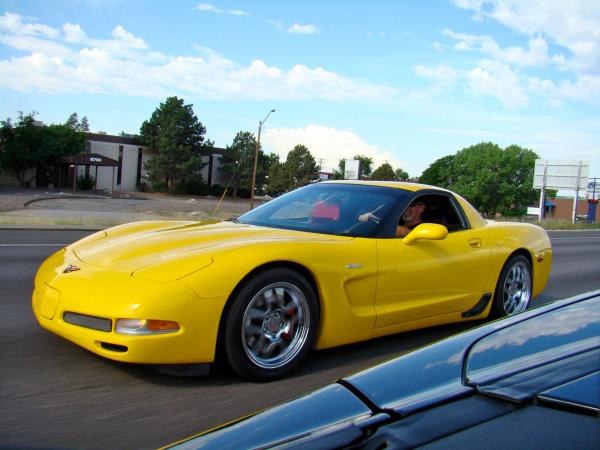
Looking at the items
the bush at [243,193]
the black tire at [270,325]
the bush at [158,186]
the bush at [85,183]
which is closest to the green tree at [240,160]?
the bush at [243,193]

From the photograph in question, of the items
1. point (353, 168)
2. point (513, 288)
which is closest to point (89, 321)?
point (513, 288)

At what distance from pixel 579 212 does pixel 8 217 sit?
423ft

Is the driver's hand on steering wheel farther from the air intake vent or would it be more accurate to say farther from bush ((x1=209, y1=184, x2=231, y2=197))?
bush ((x1=209, y1=184, x2=231, y2=197))

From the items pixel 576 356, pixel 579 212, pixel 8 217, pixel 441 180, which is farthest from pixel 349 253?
pixel 579 212

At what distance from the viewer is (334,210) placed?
15.4 ft

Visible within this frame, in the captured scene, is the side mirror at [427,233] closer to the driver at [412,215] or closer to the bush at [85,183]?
the driver at [412,215]

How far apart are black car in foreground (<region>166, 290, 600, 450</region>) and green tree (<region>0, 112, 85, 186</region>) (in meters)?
54.9

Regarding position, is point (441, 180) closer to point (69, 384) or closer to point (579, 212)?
point (579, 212)

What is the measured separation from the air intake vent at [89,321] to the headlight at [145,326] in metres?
0.07

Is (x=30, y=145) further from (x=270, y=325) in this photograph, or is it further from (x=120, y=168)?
(x=270, y=325)

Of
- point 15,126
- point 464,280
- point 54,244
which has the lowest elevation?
point 54,244

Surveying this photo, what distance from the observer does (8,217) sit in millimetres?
14594

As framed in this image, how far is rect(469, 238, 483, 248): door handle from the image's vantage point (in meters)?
5.00

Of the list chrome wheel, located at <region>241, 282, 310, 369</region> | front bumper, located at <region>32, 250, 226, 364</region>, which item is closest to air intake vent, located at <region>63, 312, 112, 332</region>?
front bumper, located at <region>32, 250, 226, 364</region>
